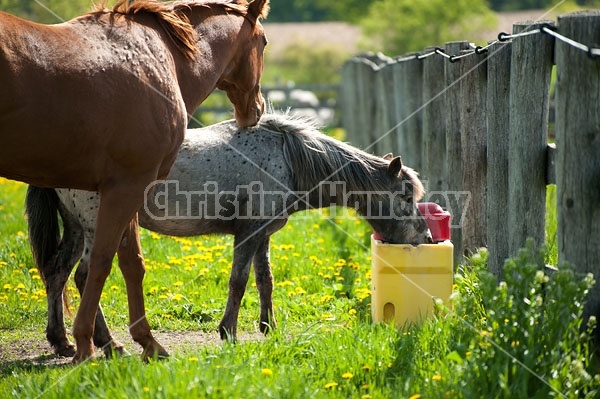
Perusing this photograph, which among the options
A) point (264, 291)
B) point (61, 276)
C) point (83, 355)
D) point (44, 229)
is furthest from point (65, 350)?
point (264, 291)

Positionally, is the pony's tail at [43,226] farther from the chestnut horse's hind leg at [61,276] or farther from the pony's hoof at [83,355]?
the pony's hoof at [83,355]

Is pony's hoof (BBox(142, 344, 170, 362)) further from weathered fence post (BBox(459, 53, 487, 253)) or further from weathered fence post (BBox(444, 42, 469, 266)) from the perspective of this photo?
weathered fence post (BBox(444, 42, 469, 266))

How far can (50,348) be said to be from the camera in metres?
5.44

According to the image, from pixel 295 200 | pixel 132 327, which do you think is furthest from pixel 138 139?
pixel 295 200

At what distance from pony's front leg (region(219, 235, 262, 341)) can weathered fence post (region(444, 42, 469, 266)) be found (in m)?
1.91

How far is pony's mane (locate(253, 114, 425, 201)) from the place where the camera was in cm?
589

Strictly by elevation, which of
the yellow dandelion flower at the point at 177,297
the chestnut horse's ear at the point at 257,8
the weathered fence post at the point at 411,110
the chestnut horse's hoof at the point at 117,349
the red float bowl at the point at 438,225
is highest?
the chestnut horse's ear at the point at 257,8

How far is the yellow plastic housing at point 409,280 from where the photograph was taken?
17.8ft

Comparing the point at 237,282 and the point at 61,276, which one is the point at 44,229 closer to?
the point at 61,276

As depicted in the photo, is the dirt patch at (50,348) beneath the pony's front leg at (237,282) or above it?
beneath

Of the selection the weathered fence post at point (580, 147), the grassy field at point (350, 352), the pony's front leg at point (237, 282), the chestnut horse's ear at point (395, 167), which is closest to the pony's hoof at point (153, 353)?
the grassy field at point (350, 352)

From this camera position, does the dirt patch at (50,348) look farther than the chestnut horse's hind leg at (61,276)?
No

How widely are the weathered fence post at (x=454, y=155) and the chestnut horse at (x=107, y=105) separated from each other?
227 cm

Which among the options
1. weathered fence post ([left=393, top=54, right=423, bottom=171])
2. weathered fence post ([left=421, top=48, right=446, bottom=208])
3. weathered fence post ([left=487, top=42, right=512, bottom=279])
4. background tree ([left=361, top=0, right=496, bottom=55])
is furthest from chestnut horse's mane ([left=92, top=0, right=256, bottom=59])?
background tree ([left=361, top=0, right=496, bottom=55])
